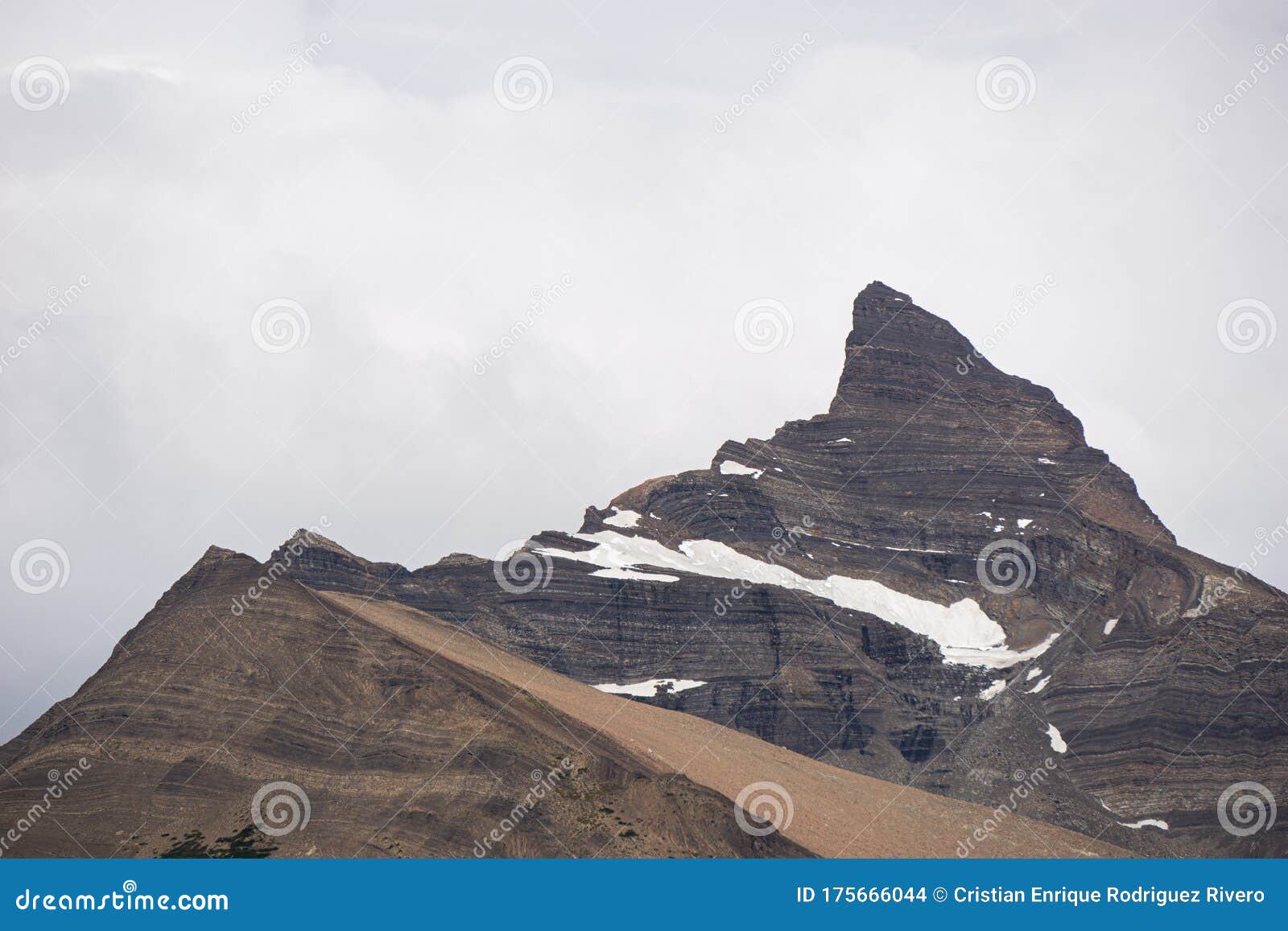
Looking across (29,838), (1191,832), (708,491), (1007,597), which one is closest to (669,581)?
(708,491)

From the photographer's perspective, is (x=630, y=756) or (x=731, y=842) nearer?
Answer: (x=731, y=842)

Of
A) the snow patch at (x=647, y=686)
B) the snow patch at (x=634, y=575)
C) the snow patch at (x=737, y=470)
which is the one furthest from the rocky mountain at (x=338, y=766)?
the snow patch at (x=737, y=470)

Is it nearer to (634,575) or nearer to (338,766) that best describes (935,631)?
(634,575)

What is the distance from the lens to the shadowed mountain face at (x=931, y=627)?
14788 cm

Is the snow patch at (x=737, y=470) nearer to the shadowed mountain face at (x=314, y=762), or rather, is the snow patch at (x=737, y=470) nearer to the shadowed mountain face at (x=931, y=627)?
the shadowed mountain face at (x=931, y=627)

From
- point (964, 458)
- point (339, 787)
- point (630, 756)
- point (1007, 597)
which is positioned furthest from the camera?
point (964, 458)

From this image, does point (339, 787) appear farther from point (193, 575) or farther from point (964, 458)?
point (964, 458)

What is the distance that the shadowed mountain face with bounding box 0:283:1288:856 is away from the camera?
147875 mm

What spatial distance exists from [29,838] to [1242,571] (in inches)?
4999

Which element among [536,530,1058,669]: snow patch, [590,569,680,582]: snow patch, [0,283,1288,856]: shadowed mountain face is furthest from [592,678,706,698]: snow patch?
[536,530,1058,669]: snow patch

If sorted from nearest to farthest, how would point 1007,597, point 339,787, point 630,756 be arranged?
point 339,787 → point 630,756 → point 1007,597

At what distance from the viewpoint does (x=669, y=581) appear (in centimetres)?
16500

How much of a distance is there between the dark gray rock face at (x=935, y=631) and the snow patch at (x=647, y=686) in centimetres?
83

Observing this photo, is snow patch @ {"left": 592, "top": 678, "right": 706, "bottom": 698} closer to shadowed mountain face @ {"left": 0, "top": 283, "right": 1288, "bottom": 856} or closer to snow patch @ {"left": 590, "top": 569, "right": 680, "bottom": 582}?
shadowed mountain face @ {"left": 0, "top": 283, "right": 1288, "bottom": 856}
